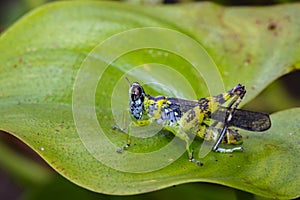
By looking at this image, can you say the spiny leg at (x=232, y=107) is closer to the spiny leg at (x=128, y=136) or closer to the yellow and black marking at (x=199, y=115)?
the yellow and black marking at (x=199, y=115)

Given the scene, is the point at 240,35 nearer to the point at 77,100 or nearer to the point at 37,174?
the point at 77,100

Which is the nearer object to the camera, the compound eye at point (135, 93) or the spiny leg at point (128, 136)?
the spiny leg at point (128, 136)

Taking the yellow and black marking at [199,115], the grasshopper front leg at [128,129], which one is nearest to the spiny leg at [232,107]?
the yellow and black marking at [199,115]

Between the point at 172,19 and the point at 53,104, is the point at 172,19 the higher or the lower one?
the higher one

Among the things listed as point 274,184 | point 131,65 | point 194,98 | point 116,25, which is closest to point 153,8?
point 116,25

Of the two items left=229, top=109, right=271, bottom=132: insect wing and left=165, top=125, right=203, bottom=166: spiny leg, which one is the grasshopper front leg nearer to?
left=165, top=125, right=203, bottom=166: spiny leg

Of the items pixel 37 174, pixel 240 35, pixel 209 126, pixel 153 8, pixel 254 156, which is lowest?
pixel 254 156

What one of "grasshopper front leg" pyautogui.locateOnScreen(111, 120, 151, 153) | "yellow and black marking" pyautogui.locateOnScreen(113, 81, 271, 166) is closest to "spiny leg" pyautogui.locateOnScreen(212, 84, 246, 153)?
"yellow and black marking" pyautogui.locateOnScreen(113, 81, 271, 166)

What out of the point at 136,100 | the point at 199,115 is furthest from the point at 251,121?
the point at 136,100
